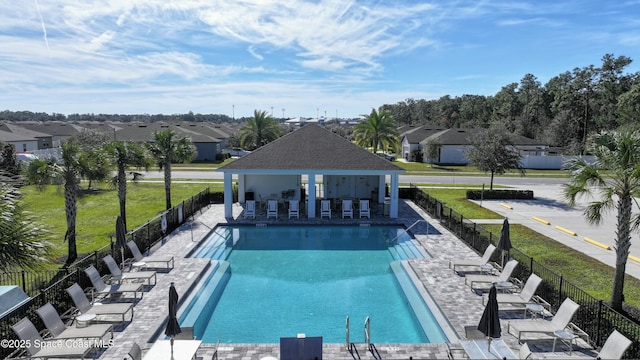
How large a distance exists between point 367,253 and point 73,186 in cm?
1244

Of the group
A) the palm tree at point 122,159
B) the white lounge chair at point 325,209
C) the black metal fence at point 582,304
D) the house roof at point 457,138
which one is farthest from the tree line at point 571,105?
the black metal fence at point 582,304

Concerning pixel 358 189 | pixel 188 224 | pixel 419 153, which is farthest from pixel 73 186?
pixel 419 153

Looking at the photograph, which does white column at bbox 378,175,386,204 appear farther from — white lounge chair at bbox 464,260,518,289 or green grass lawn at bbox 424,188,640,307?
white lounge chair at bbox 464,260,518,289

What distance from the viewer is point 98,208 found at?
88.8 ft

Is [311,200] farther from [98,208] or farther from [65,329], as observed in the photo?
[65,329]

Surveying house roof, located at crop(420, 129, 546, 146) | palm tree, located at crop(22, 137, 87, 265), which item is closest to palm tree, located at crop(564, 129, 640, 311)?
palm tree, located at crop(22, 137, 87, 265)

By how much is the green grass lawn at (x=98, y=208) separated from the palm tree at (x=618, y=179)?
18.1 metres

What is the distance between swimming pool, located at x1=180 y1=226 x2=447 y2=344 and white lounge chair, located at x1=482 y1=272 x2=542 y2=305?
213 cm

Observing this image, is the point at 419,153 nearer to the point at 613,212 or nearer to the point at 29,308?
the point at 613,212

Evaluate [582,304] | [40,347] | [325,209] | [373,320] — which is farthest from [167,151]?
[582,304]

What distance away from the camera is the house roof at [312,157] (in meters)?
22.9

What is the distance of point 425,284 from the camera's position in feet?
44.8

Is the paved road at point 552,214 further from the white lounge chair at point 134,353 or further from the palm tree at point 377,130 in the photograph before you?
the white lounge chair at point 134,353

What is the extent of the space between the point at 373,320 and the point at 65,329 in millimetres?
→ 7977
